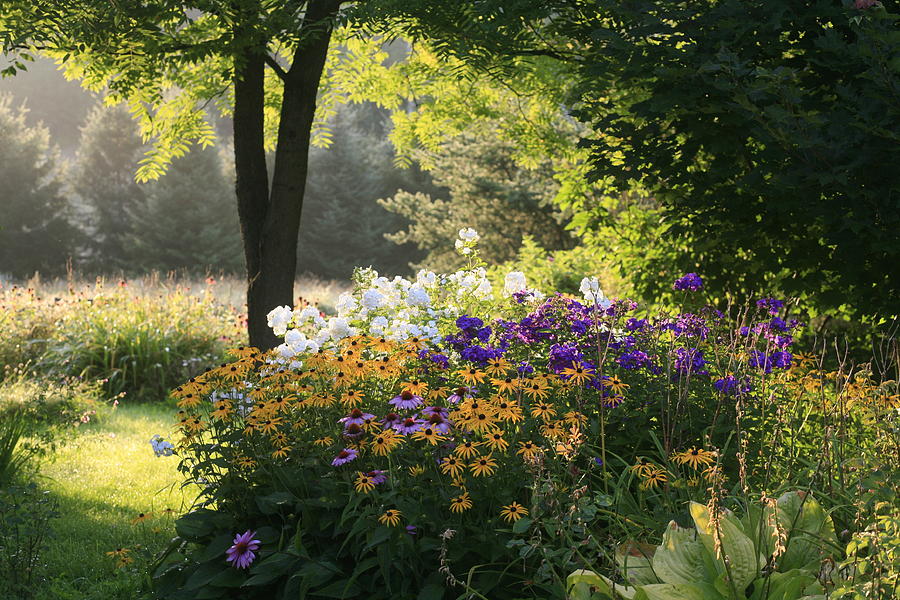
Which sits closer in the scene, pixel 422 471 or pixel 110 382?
pixel 422 471

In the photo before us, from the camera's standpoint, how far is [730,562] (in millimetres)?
2277

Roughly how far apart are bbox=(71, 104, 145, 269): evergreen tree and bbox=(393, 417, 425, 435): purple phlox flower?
2856cm

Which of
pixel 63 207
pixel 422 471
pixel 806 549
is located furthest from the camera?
pixel 63 207

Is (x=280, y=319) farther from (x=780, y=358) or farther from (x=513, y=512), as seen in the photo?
(x=780, y=358)

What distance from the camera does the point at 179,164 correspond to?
28.2m

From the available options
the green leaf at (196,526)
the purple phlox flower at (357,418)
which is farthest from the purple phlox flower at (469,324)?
the green leaf at (196,526)

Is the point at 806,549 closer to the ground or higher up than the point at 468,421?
closer to the ground

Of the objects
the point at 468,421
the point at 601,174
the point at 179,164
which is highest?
the point at 601,174

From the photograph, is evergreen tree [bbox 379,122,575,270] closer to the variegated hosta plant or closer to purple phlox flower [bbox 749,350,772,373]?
purple phlox flower [bbox 749,350,772,373]

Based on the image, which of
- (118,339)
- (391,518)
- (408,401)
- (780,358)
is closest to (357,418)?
(408,401)

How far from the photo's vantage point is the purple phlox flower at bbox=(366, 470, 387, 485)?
8.79 feet

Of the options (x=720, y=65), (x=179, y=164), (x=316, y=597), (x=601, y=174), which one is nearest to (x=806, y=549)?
(x=316, y=597)

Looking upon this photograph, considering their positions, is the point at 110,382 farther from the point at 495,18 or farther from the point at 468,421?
the point at 468,421

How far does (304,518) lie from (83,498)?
9.22ft
